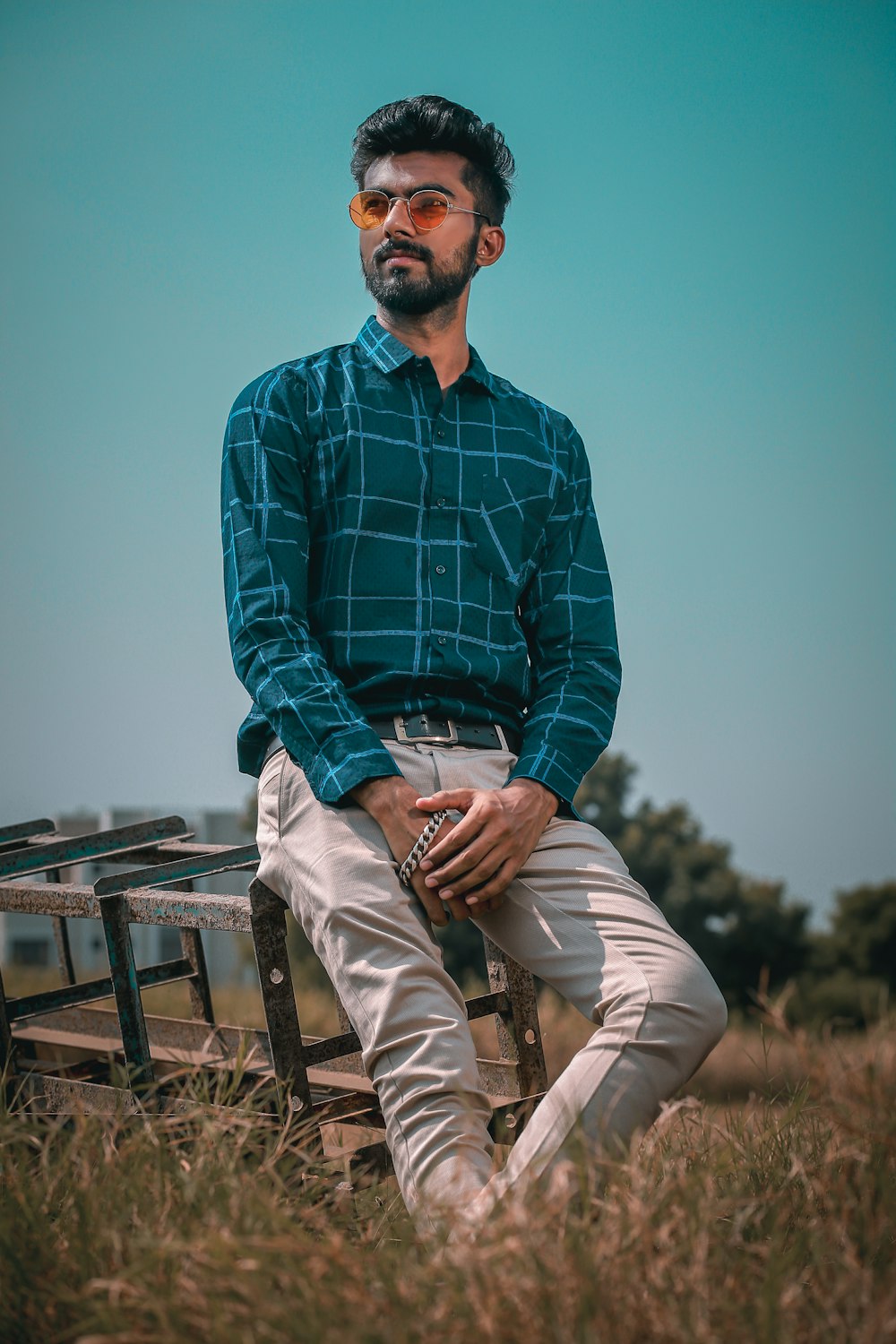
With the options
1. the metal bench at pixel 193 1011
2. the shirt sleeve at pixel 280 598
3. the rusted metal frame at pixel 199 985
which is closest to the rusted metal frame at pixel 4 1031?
the metal bench at pixel 193 1011

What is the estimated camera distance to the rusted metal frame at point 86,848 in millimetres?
3729

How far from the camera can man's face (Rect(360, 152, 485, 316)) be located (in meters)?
3.14

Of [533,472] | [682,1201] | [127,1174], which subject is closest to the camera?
[682,1201]

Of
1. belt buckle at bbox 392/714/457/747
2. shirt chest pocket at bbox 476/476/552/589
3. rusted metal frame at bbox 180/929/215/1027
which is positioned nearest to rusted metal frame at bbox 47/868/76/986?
rusted metal frame at bbox 180/929/215/1027

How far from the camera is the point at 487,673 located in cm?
298

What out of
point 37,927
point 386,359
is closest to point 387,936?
point 386,359

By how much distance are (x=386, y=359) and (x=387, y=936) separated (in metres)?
1.48

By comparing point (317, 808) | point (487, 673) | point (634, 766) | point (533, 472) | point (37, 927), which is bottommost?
point (37, 927)

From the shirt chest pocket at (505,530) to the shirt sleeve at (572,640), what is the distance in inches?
3.8

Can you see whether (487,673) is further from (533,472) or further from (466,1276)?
(466,1276)

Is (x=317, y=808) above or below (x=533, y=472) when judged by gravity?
below

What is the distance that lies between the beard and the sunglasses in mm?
65

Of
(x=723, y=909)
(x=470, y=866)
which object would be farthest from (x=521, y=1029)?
(x=723, y=909)

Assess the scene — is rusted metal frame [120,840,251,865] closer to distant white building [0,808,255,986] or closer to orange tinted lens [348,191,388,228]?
orange tinted lens [348,191,388,228]
